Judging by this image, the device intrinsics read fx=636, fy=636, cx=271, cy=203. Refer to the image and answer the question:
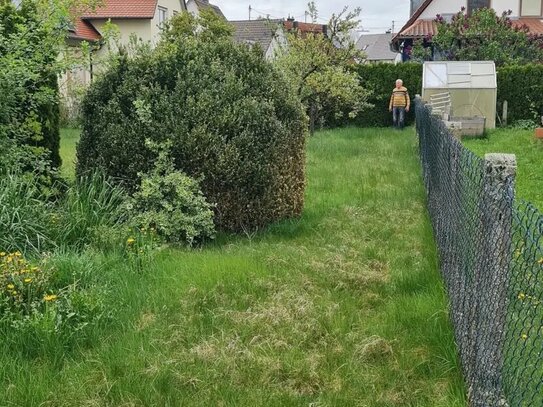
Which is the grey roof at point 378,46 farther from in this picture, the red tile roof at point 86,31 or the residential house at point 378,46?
the red tile roof at point 86,31

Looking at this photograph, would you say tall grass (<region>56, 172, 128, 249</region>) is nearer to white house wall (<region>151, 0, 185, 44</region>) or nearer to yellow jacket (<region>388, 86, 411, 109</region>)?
yellow jacket (<region>388, 86, 411, 109</region>)

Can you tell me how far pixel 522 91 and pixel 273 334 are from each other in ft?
58.4

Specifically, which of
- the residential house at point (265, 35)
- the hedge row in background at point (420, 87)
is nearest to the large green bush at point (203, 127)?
the residential house at point (265, 35)

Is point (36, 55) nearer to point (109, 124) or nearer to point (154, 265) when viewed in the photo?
point (109, 124)

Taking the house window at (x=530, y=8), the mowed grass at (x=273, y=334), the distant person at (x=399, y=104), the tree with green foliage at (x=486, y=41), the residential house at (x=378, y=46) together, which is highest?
the residential house at (x=378, y=46)

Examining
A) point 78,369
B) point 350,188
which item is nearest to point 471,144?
A: point 350,188

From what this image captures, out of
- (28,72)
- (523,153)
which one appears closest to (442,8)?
(523,153)

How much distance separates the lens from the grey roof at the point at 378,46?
268 feet

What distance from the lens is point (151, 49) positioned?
7188 mm

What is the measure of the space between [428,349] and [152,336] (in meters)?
1.70

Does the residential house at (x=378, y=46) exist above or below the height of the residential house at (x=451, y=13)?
above

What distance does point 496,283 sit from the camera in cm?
275

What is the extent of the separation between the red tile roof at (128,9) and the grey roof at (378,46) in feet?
163

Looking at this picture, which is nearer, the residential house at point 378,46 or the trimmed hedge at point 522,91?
the trimmed hedge at point 522,91
